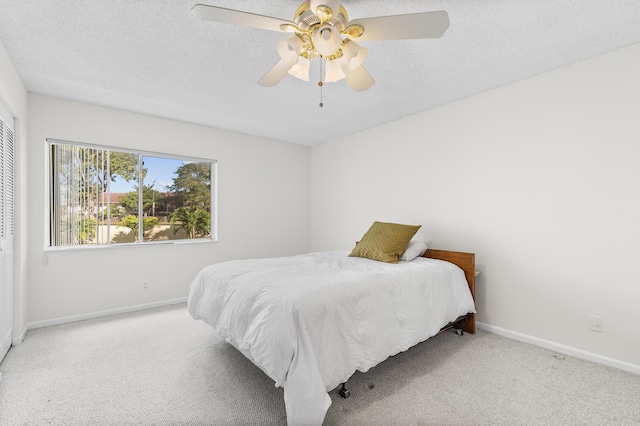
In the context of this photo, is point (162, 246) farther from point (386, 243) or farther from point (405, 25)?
point (405, 25)

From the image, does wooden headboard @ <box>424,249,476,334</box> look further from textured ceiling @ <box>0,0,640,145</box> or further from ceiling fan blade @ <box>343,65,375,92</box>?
ceiling fan blade @ <box>343,65,375,92</box>

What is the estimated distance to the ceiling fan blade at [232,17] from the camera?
1433 millimetres

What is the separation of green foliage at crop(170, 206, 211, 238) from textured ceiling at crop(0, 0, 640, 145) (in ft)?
4.67

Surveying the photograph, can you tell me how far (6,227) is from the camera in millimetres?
2424

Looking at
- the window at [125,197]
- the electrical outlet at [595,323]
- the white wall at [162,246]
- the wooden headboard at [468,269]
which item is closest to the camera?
the electrical outlet at [595,323]

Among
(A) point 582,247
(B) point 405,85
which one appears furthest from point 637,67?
(B) point 405,85

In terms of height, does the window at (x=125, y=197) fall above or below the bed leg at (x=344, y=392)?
above

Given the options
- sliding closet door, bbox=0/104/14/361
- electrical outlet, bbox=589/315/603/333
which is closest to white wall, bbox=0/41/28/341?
sliding closet door, bbox=0/104/14/361

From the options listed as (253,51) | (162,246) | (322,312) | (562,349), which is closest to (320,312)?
(322,312)

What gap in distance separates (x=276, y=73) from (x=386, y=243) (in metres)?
1.90

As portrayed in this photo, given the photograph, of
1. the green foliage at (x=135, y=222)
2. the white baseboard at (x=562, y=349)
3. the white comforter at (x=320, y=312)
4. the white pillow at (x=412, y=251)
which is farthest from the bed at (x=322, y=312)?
the green foliage at (x=135, y=222)

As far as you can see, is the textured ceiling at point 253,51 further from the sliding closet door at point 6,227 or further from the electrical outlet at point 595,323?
the electrical outlet at point 595,323

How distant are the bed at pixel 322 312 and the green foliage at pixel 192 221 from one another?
191cm

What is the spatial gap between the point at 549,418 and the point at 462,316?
1.10 meters
